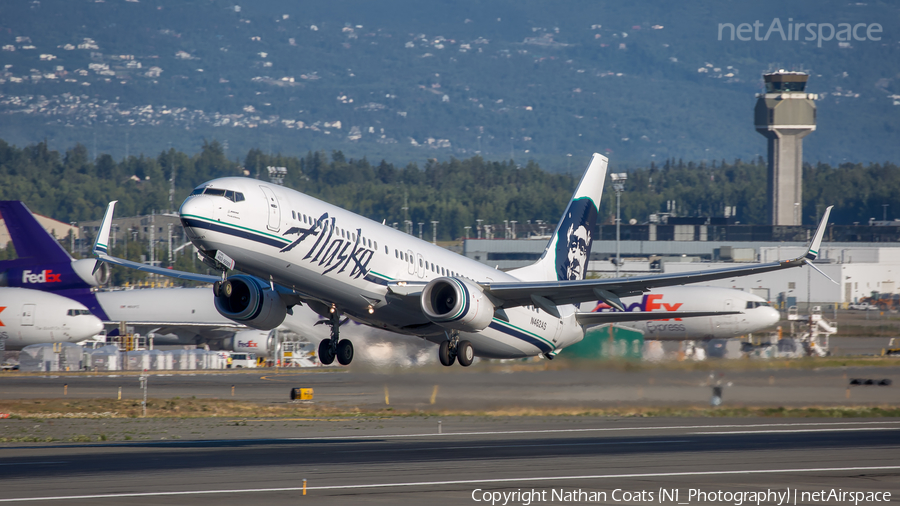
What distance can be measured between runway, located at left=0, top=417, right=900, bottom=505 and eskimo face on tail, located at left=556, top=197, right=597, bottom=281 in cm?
848

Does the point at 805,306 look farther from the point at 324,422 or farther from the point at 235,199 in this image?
the point at 235,199

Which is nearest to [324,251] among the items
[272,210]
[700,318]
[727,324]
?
[272,210]

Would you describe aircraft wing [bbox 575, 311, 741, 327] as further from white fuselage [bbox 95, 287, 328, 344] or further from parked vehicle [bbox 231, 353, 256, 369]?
white fuselage [bbox 95, 287, 328, 344]

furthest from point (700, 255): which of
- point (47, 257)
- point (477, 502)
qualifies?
point (477, 502)

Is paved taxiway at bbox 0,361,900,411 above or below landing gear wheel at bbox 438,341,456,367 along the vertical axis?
below

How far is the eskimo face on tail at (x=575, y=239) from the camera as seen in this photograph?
158 ft

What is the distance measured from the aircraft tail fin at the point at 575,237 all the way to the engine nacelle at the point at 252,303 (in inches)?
510

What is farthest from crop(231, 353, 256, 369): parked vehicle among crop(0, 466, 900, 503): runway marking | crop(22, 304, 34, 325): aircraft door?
crop(0, 466, 900, 503): runway marking

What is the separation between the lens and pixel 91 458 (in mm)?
31969

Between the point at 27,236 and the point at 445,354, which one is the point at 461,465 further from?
the point at 27,236

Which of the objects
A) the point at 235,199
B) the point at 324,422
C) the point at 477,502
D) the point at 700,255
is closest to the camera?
the point at 477,502

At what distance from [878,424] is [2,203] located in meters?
65.7

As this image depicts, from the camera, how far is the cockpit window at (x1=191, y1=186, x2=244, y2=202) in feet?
104

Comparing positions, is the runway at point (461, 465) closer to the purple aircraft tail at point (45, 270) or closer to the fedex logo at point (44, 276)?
the purple aircraft tail at point (45, 270)
